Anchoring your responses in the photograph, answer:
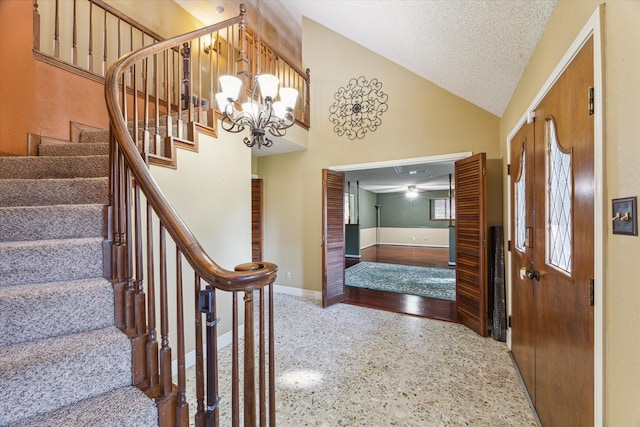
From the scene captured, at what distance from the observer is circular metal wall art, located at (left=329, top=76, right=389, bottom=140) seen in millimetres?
3891

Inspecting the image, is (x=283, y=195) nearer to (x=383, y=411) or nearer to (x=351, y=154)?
(x=351, y=154)

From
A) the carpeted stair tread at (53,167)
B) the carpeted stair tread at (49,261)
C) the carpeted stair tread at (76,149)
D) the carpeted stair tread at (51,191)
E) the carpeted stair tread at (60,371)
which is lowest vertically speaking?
the carpeted stair tread at (60,371)

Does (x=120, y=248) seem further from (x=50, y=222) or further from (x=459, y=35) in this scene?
(x=459, y=35)

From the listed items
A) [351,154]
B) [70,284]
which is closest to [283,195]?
[351,154]

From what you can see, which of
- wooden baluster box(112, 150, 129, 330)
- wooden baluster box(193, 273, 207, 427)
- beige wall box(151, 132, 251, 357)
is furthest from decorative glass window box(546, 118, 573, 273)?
beige wall box(151, 132, 251, 357)

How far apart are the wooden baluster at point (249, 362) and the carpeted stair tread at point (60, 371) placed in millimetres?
592

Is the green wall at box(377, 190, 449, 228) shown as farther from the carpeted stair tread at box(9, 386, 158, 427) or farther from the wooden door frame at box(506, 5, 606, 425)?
the carpeted stair tread at box(9, 386, 158, 427)

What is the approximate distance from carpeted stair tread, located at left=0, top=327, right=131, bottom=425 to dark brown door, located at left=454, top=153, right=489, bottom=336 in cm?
320

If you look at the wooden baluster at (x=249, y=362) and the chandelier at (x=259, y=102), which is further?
the chandelier at (x=259, y=102)

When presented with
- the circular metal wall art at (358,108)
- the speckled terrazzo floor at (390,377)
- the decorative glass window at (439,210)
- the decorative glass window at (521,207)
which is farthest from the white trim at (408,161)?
the decorative glass window at (439,210)

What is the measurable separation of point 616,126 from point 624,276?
1.64 ft

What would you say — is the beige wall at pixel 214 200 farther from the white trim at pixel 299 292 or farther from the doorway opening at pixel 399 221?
the doorway opening at pixel 399 221

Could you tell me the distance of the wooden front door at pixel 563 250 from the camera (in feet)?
3.62

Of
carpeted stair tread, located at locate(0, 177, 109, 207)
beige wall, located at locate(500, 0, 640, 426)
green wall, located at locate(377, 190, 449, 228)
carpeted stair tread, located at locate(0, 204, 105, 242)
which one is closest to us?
beige wall, located at locate(500, 0, 640, 426)
